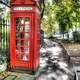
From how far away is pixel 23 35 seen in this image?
1002 centimetres

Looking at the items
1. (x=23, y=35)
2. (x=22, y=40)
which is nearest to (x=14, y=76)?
(x=22, y=40)

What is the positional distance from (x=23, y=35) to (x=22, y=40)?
8.2 inches

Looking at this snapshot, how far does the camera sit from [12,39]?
396 inches

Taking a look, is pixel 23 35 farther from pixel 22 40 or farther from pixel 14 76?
pixel 14 76

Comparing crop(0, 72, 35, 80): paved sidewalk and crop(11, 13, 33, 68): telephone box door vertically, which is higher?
crop(11, 13, 33, 68): telephone box door

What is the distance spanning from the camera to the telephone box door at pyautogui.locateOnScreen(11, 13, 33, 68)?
9898mm

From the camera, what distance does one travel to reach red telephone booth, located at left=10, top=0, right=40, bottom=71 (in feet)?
32.3

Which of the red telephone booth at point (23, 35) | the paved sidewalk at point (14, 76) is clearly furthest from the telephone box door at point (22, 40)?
the paved sidewalk at point (14, 76)

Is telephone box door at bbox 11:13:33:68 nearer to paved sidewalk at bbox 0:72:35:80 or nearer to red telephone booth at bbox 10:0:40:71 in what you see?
red telephone booth at bbox 10:0:40:71

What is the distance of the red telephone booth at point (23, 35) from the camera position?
32.3ft

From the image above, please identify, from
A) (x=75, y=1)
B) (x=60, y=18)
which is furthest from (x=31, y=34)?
(x=60, y=18)

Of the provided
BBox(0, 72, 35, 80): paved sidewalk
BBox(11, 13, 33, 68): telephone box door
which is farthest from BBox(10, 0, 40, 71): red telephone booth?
BBox(0, 72, 35, 80): paved sidewalk

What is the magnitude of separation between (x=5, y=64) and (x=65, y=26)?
32.7 metres

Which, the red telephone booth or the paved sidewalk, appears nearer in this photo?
the paved sidewalk
